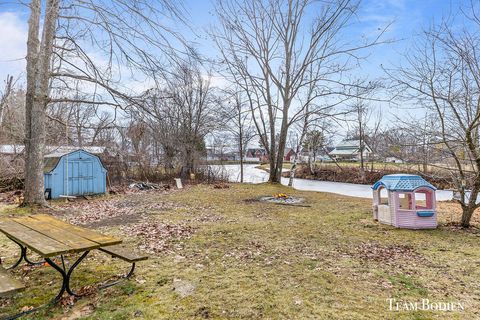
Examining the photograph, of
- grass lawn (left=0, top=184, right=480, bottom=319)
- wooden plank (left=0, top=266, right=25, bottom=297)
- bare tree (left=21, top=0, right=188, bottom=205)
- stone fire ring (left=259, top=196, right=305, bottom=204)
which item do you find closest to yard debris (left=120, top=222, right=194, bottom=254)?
grass lawn (left=0, top=184, right=480, bottom=319)

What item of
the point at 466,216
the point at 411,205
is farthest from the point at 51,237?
the point at 466,216

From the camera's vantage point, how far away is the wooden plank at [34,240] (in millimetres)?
2176

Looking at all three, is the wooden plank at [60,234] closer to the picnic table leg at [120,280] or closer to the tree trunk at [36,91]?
the picnic table leg at [120,280]

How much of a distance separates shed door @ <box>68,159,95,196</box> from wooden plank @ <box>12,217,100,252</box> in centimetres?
618

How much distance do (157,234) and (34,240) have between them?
7.67ft

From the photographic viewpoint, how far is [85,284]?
2.82 m

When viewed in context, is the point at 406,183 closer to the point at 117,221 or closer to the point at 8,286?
the point at 117,221

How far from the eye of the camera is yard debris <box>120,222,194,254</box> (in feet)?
13.2

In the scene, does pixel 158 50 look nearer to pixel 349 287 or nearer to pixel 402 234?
pixel 349 287

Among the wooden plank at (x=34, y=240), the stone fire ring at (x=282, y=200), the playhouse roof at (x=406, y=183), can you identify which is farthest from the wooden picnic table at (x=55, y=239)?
the stone fire ring at (x=282, y=200)

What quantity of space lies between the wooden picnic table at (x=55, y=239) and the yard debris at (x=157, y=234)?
126 cm

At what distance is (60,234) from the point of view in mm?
2656

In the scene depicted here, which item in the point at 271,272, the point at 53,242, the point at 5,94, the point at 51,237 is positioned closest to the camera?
the point at 53,242

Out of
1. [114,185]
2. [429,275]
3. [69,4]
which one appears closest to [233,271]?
[429,275]
